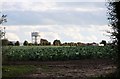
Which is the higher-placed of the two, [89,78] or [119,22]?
[119,22]

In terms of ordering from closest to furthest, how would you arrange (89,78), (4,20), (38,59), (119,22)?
(119,22) → (89,78) → (4,20) → (38,59)

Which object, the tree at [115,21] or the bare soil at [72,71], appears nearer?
the tree at [115,21]

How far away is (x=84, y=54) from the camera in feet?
90.1

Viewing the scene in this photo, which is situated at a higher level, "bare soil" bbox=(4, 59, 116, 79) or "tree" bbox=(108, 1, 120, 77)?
"tree" bbox=(108, 1, 120, 77)

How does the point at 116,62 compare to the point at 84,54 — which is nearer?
the point at 116,62

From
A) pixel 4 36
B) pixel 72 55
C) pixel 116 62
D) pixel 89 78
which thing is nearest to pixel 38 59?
pixel 72 55

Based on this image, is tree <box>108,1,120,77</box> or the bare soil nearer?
tree <box>108,1,120,77</box>

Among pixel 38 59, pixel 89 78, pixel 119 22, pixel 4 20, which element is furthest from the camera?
pixel 38 59

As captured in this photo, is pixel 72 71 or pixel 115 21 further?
pixel 72 71

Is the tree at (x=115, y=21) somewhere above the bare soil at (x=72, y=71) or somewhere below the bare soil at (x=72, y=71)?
above

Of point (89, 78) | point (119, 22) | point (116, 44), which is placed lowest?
point (89, 78)

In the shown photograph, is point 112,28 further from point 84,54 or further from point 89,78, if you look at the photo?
point 84,54

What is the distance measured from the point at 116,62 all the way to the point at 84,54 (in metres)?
17.5

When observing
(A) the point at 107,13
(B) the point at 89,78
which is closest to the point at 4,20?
(B) the point at 89,78
